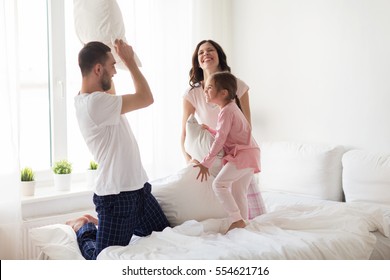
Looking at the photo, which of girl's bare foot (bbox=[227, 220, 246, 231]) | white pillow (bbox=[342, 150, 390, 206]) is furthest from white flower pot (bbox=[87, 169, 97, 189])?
white pillow (bbox=[342, 150, 390, 206])

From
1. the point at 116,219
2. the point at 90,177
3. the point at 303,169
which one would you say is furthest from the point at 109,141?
the point at 303,169

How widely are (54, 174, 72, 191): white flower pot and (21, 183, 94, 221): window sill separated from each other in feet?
0.10

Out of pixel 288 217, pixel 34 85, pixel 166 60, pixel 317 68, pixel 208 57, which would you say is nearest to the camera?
pixel 288 217

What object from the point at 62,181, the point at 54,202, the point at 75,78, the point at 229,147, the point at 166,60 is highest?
the point at 166,60

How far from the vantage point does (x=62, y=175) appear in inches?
120

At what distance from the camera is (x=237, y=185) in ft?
7.80

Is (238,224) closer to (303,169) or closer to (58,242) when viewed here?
(58,242)

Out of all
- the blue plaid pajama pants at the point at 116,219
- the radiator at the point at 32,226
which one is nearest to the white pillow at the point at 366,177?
the blue plaid pajama pants at the point at 116,219

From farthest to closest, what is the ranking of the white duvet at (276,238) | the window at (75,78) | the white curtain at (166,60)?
the white curtain at (166,60) < the window at (75,78) < the white duvet at (276,238)

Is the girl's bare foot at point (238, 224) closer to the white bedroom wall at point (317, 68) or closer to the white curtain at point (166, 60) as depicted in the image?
the white bedroom wall at point (317, 68)

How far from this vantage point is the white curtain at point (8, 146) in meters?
2.58

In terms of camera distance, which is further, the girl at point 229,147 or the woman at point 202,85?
the woman at point 202,85

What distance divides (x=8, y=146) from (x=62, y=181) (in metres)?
0.52

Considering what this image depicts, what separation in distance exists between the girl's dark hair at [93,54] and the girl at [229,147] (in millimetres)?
509
